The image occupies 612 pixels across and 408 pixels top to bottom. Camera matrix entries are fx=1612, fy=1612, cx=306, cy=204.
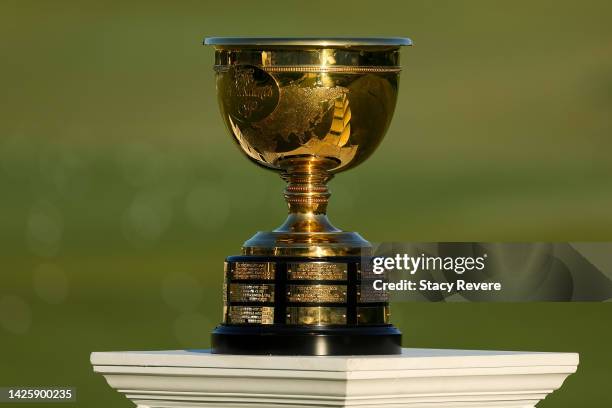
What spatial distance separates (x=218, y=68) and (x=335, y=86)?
297mm

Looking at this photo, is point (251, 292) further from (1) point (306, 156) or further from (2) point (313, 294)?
(1) point (306, 156)

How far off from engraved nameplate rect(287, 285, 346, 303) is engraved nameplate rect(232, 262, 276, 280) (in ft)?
0.21

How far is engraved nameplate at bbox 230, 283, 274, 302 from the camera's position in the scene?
3.60 metres

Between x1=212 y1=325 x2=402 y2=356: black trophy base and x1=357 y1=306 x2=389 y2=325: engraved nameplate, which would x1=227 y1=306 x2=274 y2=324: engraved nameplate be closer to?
x1=212 y1=325 x2=402 y2=356: black trophy base

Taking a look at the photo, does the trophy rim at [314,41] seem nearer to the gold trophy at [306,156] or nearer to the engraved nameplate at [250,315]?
the gold trophy at [306,156]

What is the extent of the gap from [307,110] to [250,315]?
0.48m

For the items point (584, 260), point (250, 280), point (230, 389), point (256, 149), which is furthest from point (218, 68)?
point (584, 260)

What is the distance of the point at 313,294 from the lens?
3580mm

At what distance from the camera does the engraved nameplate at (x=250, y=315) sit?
142 inches

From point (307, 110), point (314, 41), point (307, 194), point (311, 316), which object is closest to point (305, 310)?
point (311, 316)

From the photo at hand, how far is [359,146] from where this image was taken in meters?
3.66

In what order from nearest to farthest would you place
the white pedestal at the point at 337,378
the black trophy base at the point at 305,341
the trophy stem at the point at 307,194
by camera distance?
the white pedestal at the point at 337,378 → the black trophy base at the point at 305,341 → the trophy stem at the point at 307,194

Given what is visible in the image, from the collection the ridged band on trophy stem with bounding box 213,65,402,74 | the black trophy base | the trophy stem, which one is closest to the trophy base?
the black trophy base

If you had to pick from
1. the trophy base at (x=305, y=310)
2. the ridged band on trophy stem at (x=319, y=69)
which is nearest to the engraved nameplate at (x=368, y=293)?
the trophy base at (x=305, y=310)
